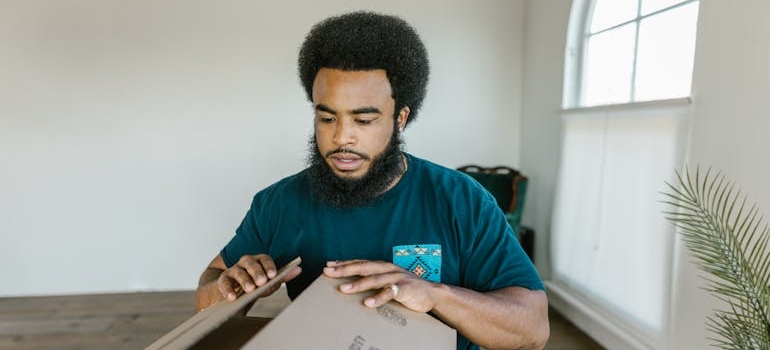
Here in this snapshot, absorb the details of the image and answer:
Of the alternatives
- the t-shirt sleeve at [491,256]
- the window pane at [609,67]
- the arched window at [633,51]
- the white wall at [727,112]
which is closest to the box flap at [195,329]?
the t-shirt sleeve at [491,256]

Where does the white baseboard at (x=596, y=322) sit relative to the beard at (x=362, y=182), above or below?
below

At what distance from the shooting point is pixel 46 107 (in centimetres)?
290

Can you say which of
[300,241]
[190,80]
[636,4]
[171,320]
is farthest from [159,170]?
[636,4]

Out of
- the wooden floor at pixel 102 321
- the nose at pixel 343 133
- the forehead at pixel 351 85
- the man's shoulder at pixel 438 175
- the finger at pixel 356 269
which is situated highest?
the forehead at pixel 351 85

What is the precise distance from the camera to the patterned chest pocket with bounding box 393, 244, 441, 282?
0.88 m

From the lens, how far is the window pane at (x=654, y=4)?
6.35 ft

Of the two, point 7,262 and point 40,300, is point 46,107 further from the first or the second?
point 40,300

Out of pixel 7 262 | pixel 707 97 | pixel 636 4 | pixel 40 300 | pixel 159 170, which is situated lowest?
pixel 40 300

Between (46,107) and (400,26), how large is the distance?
9.89ft

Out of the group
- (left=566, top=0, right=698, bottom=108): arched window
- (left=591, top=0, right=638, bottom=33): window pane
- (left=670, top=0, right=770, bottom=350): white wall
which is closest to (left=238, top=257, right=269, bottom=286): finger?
(left=670, top=0, right=770, bottom=350): white wall

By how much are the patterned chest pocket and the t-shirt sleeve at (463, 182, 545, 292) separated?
2.5 inches

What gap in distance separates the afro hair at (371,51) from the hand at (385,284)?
16.0 inches

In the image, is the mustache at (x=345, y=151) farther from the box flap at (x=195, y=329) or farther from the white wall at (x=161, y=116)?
the white wall at (x=161, y=116)

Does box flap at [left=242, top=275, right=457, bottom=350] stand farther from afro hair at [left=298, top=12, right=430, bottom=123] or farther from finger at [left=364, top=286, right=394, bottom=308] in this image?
afro hair at [left=298, top=12, right=430, bottom=123]
